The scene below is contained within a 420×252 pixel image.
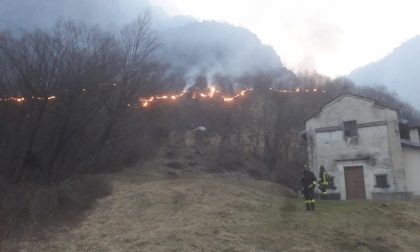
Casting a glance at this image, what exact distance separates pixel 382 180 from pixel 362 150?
7.83ft

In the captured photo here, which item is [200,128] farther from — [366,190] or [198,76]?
[366,190]

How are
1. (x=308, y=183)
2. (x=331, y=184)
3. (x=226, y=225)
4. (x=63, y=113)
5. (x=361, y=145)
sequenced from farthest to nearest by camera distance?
(x=331, y=184) → (x=361, y=145) → (x=63, y=113) → (x=308, y=183) → (x=226, y=225)

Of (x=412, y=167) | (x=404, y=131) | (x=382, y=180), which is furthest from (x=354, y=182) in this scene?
(x=404, y=131)

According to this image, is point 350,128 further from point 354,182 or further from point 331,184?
point 331,184

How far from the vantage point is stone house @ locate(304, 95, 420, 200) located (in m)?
25.6

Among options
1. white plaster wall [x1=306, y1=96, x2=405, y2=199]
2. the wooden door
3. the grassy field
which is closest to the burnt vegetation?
the grassy field

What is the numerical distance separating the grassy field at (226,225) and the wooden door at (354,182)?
8308 millimetres

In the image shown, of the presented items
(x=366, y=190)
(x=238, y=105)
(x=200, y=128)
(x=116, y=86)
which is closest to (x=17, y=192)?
(x=116, y=86)

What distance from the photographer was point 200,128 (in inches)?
2034

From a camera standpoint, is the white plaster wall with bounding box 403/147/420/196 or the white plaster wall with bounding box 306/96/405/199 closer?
the white plaster wall with bounding box 403/147/420/196

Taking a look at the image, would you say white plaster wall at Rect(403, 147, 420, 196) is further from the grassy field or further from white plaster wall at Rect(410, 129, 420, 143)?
the grassy field

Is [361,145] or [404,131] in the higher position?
[404,131]

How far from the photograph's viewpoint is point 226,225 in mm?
14375

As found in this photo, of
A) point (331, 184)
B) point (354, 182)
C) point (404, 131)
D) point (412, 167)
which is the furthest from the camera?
point (404, 131)
